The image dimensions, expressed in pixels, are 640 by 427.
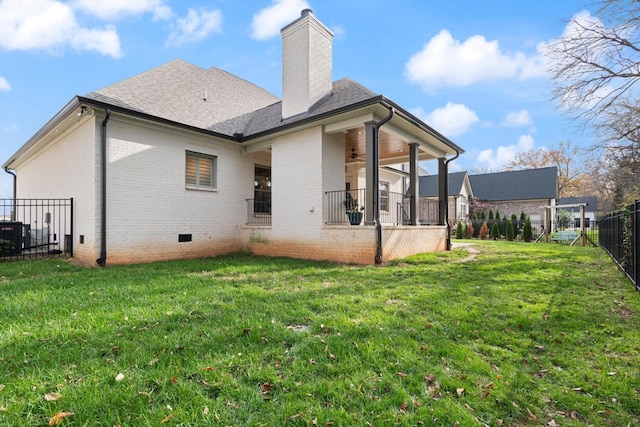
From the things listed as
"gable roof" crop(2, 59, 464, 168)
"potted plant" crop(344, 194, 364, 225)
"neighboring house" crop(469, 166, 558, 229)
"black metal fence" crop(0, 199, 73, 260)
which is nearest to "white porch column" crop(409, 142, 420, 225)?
"gable roof" crop(2, 59, 464, 168)

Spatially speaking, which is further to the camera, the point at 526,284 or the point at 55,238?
the point at 55,238

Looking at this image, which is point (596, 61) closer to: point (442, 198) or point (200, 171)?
point (442, 198)

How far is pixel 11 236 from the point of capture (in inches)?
332

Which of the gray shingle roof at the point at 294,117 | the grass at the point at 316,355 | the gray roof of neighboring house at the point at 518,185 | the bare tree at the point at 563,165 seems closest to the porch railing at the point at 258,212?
the gray shingle roof at the point at 294,117

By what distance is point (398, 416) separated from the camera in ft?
6.23

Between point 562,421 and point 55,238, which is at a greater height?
point 55,238

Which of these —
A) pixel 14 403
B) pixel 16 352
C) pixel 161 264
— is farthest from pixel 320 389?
pixel 161 264

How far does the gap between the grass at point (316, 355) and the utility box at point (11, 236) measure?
14.7ft

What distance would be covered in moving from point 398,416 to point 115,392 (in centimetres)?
186

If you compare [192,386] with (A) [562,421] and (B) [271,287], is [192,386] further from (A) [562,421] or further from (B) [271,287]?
(B) [271,287]

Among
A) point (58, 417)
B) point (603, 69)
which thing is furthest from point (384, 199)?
A: point (58, 417)

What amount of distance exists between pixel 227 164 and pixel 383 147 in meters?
5.47

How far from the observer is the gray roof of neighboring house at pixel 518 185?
1019 inches

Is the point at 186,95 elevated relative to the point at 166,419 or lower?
elevated
